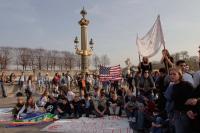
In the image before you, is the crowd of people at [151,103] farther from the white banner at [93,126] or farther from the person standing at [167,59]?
the white banner at [93,126]

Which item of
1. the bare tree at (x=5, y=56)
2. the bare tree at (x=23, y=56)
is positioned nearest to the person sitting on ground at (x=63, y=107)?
the bare tree at (x=5, y=56)

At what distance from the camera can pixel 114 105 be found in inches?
519

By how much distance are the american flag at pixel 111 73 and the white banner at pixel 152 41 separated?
6732mm

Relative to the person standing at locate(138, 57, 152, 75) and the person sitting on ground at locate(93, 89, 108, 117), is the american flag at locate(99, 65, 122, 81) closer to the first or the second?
the person sitting on ground at locate(93, 89, 108, 117)

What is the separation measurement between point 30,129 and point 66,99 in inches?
128

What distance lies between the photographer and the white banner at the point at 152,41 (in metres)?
10.0

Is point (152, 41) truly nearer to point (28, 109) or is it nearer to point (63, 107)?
point (63, 107)

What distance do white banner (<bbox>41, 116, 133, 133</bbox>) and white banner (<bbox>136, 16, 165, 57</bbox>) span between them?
234 centimetres

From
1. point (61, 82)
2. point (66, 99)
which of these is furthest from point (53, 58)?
point (66, 99)

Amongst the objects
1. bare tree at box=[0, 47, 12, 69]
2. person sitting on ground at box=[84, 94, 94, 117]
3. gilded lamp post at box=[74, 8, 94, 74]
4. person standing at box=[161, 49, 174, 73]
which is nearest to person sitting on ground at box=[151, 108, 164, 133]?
person standing at box=[161, 49, 174, 73]

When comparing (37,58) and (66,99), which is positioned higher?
(37,58)

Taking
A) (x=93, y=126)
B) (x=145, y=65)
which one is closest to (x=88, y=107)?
(x=93, y=126)

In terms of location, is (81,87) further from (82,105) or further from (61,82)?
(82,105)

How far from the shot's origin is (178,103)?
226 inches
